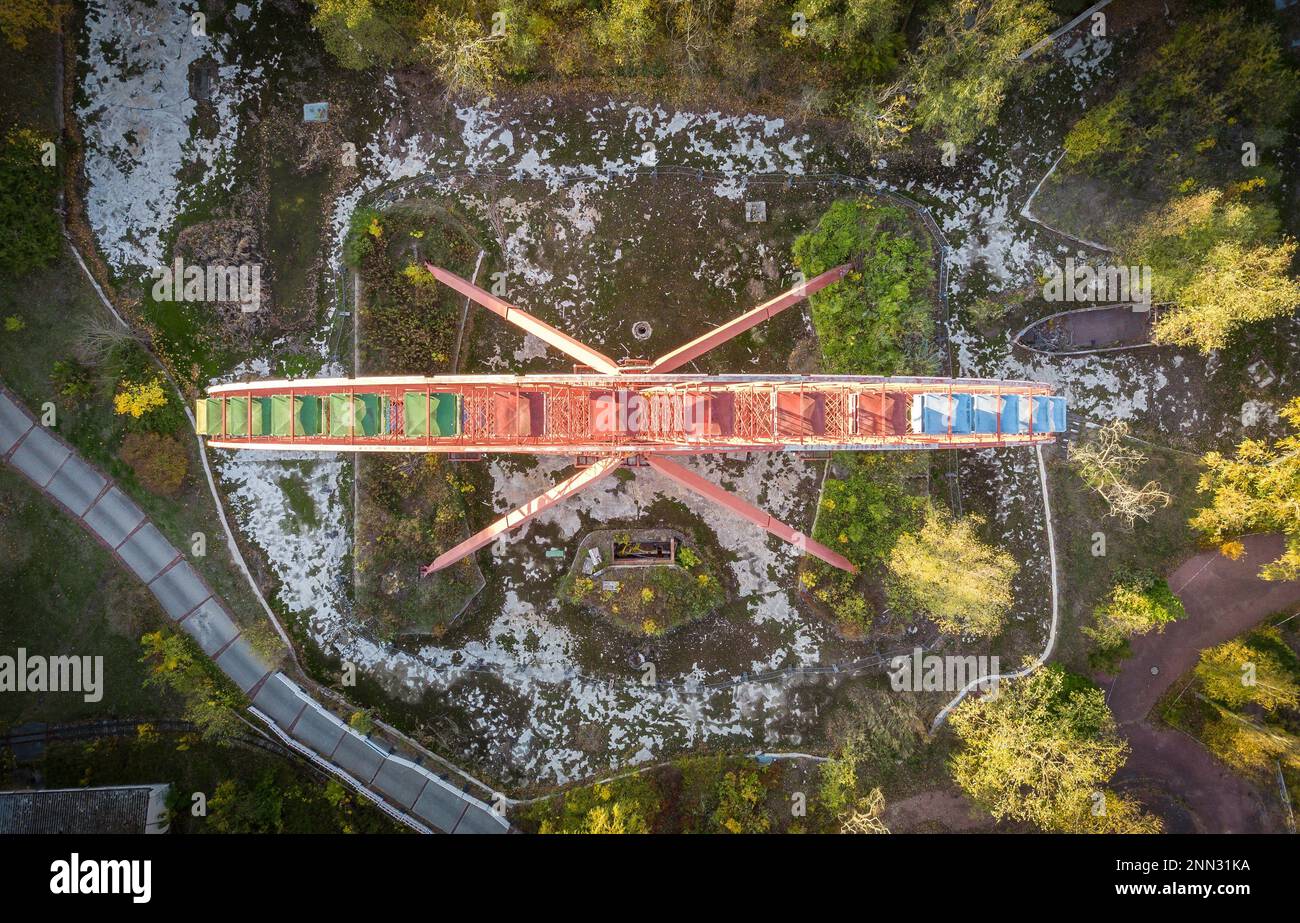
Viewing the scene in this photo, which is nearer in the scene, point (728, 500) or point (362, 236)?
point (728, 500)

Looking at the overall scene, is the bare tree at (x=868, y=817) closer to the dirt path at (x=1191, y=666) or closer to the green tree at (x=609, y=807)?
the green tree at (x=609, y=807)

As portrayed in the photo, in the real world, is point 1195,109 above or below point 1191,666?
above

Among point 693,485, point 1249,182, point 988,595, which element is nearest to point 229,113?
point 693,485

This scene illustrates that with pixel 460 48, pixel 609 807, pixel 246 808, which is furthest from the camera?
pixel 609 807

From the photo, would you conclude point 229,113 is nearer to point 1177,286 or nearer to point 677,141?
point 677,141

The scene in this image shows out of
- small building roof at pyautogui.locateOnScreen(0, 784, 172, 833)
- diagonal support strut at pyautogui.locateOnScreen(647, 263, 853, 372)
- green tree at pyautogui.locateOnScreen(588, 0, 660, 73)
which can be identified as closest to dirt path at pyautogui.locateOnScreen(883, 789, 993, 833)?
diagonal support strut at pyautogui.locateOnScreen(647, 263, 853, 372)

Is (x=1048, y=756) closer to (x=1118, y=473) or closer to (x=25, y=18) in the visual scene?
(x=1118, y=473)

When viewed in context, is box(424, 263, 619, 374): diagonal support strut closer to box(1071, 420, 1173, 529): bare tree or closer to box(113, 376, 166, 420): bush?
box(113, 376, 166, 420): bush

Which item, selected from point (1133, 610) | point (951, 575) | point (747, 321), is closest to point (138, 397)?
point (747, 321)
